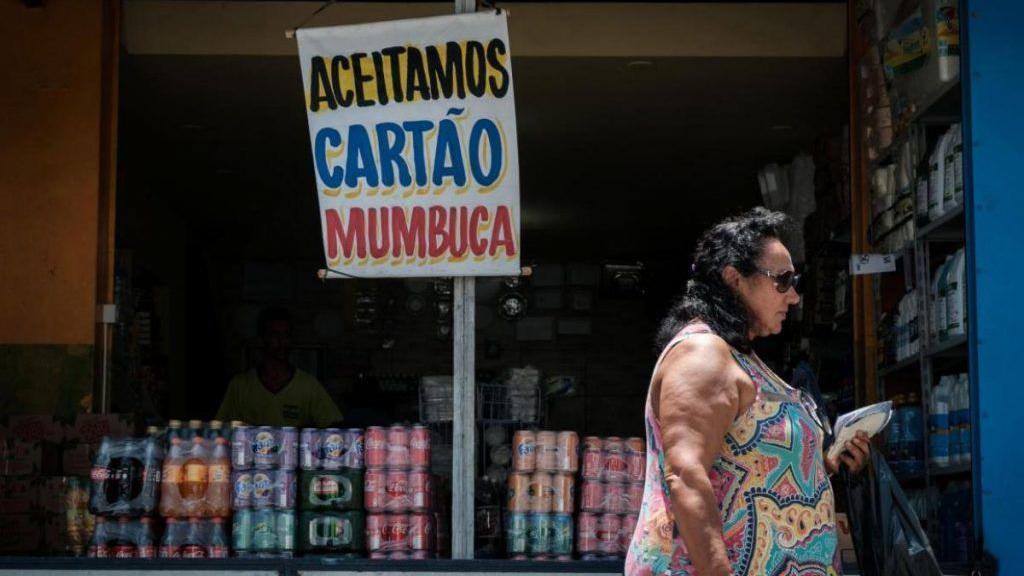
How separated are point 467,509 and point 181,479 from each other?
1.30 meters

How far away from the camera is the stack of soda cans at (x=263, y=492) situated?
6406 millimetres

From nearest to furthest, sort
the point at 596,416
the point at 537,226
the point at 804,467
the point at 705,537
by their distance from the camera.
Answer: the point at 705,537 → the point at 804,467 → the point at 537,226 → the point at 596,416

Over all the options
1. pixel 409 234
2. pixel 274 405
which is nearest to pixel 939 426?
pixel 409 234

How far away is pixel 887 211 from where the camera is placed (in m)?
7.93

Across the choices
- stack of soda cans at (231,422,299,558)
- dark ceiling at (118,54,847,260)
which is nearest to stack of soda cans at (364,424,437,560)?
stack of soda cans at (231,422,299,558)

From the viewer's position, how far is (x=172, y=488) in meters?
6.41

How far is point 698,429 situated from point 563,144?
7.80 meters

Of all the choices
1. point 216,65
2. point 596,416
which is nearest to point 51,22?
point 216,65

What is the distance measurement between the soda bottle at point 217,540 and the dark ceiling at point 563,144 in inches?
147

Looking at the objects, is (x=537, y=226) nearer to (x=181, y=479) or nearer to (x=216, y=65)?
(x=216, y=65)

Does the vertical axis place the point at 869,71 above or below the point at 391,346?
above

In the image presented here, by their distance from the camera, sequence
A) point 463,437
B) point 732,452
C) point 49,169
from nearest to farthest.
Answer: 1. point 732,452
2. point 463,437
3. point 49,169

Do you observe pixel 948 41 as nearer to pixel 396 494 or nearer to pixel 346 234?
pixel 346 234

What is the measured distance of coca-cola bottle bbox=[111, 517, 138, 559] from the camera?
252 inches
